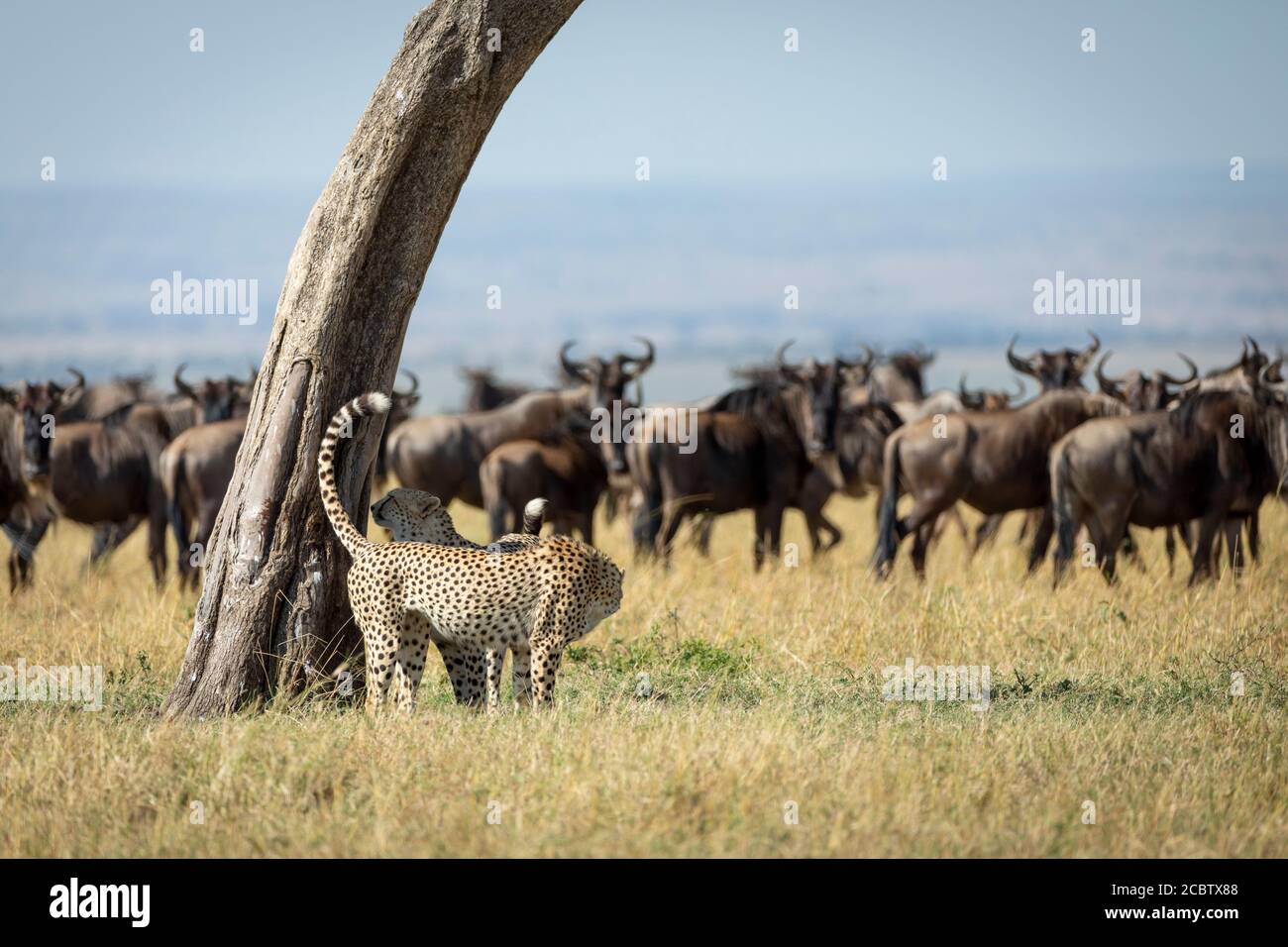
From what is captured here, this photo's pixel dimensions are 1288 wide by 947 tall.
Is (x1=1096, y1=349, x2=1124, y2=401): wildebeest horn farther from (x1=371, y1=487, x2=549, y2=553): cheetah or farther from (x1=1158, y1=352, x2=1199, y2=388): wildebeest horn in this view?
(x1=371, y1=487, x2=549, y2=553): cheetah

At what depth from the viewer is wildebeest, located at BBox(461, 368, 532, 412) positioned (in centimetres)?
2569

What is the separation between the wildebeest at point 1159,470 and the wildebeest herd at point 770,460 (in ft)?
0.06

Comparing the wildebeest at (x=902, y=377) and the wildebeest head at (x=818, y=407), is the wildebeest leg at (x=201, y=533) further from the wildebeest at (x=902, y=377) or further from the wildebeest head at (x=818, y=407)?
the wildebeest at (x=902, y=377)

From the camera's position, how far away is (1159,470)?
1408 cm

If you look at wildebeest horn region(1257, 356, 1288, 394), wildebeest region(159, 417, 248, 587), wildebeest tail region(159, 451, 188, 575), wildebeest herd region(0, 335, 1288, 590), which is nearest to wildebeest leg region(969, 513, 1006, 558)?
wildebeest herd region(0, 335, 1288, 590)

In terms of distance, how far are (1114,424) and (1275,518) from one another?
817 cm

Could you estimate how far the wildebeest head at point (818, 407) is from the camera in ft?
57.7

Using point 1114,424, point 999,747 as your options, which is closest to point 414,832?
point 999,747

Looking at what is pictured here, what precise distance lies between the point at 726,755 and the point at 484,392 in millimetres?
19801

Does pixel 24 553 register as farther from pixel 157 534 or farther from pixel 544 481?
pixel 544 481

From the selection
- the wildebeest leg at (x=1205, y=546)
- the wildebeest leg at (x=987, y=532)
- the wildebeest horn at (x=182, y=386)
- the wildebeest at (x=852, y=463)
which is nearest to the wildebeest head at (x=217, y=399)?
the wildebeest horn at (x=182, y=386)

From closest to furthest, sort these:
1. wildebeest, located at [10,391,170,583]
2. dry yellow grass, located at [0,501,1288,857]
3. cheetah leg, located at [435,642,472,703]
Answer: dry yellow grass, located at [0,501,1288,857], cheetah leg, located at [435,642,472,703], wildebeest, located at [10,391,170,583]

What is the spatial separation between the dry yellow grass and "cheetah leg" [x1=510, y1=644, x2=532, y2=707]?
0.74 feet
